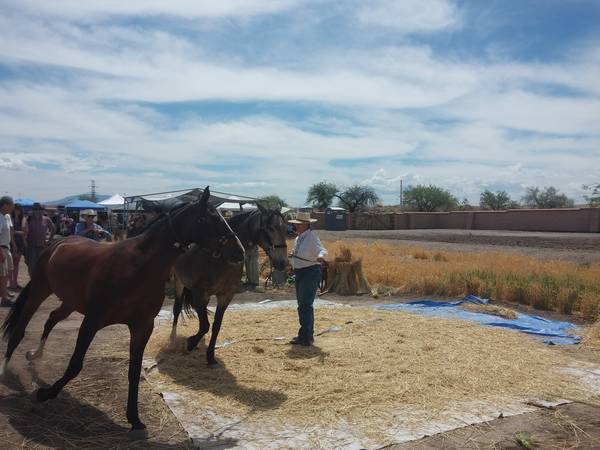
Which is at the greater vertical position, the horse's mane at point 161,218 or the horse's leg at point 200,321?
the horse's mane at point 161,218

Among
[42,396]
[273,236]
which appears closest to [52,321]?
[42,396]

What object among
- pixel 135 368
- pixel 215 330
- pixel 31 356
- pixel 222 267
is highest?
pixel 222 267

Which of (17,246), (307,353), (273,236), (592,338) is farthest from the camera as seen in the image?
(17,246)

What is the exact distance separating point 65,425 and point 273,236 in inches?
121

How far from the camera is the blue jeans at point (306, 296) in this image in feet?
22.7

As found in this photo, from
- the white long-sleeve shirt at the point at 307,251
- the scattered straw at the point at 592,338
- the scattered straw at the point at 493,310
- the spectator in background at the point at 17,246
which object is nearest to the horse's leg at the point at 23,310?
the white long-sleeve shirt at the point at 307,251

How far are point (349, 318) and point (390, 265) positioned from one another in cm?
549

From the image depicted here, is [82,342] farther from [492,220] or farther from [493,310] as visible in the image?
[492,220]

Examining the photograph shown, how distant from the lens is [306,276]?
707 cm

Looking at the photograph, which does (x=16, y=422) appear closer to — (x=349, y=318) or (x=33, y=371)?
(x=33, y=371)

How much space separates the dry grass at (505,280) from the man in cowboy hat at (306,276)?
17.0 ft

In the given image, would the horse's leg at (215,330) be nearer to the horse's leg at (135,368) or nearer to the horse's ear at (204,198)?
the horse's leg at (135,368)

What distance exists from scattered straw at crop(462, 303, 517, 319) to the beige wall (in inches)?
1096

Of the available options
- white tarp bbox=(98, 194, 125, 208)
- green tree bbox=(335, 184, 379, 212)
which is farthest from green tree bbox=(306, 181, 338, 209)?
white tarp bbox=(98, 194, 125, 208)
